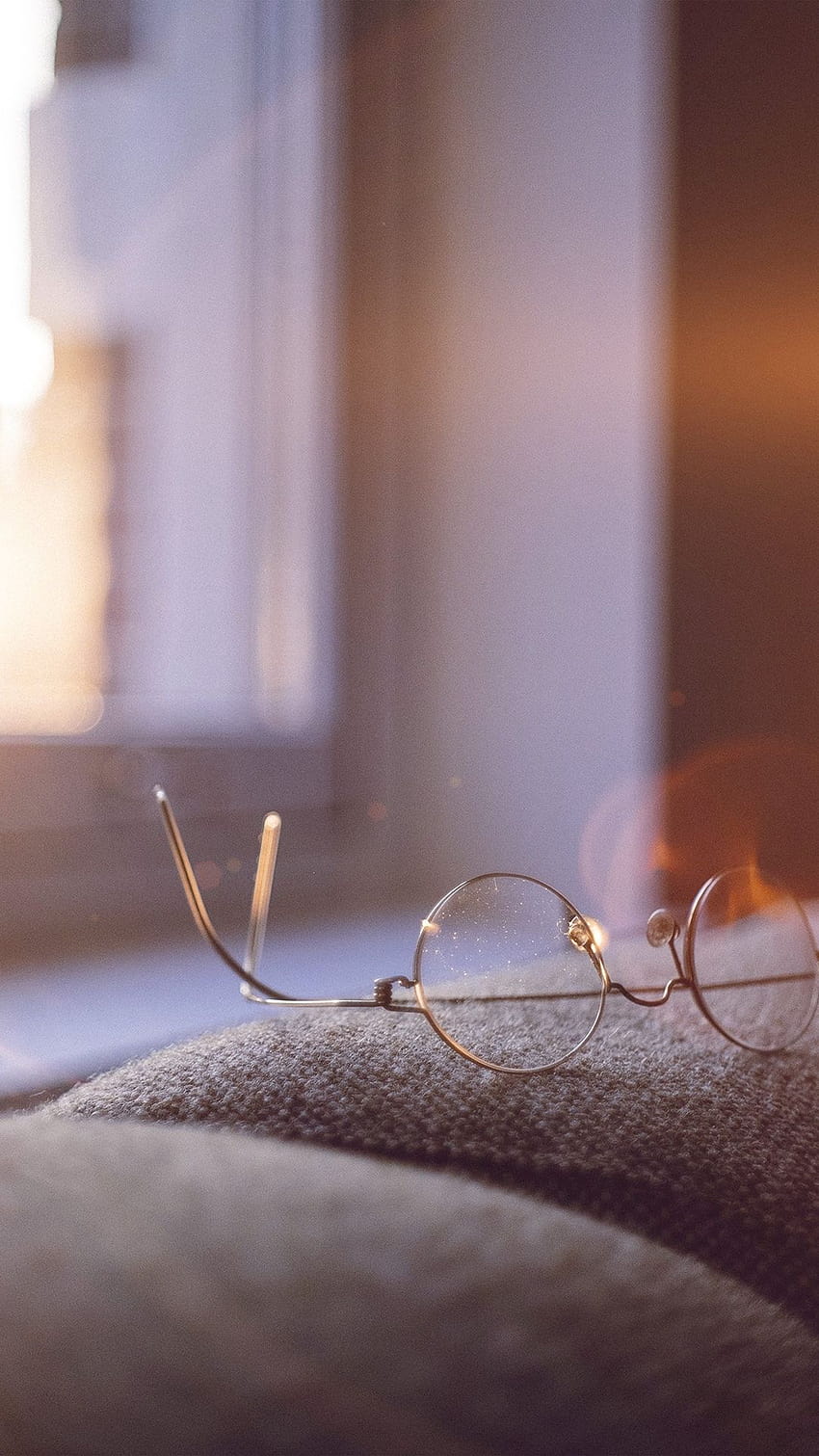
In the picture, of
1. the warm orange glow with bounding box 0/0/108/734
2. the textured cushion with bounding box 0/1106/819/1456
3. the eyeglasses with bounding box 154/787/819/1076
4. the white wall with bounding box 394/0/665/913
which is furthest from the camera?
the white wall with bounding box 394/0/665/913

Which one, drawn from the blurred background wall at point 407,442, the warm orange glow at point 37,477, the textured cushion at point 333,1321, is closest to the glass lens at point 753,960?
the textured cushion at point 333,1321

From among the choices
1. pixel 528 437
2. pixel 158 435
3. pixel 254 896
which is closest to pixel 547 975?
pixel 254 896

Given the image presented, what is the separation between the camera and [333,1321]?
0.54 feet

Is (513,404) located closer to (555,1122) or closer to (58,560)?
(58,560)

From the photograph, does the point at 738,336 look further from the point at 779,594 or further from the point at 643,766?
the point at 643,766

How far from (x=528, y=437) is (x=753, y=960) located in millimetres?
1102

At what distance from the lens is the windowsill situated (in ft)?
1.08

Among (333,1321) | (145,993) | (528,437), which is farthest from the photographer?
(528,437)

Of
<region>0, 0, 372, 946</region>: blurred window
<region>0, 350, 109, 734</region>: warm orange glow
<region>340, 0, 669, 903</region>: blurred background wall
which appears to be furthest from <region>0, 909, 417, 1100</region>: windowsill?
<region>340, 0, 669, 903</region>: blurred background wall

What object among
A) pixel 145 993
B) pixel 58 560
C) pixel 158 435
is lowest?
pixel 145 993

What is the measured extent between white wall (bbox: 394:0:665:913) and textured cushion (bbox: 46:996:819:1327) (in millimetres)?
1038

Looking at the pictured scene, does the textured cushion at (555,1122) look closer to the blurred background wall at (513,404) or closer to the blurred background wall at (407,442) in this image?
the blurred background wall at (407,442)

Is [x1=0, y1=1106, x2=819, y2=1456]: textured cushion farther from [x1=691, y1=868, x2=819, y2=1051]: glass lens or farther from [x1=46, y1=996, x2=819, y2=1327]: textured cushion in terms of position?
[x1=691, y1=868, x2=819, y2=1051]: glass lens

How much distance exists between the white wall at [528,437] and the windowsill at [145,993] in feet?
1.48
